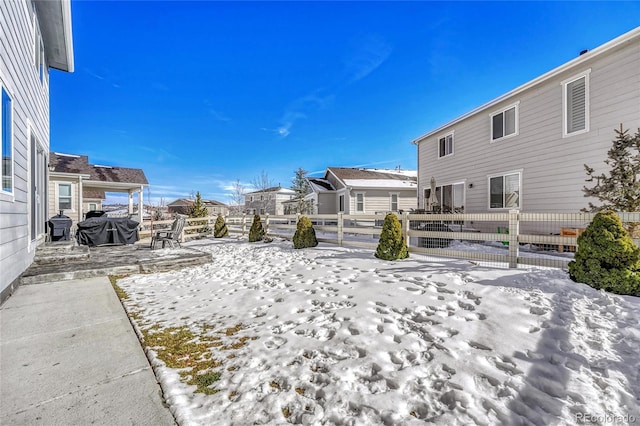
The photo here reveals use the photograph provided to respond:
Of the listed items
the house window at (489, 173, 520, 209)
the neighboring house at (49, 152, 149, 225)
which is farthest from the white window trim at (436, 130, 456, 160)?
the neighboring house at (49, 152, 149, 225)

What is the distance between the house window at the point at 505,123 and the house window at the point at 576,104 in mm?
1457

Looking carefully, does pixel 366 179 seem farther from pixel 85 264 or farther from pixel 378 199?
pixel 85 264

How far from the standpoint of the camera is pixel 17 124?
13.6ft

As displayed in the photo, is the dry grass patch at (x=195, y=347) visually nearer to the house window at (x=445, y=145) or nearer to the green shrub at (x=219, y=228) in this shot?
the green shrub at (x=219, y=228)

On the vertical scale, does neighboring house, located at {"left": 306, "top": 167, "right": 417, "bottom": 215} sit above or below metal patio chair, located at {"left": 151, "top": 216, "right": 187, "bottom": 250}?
above

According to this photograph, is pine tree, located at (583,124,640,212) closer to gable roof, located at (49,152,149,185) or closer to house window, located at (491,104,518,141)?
house window, located at (491,104,518,141)

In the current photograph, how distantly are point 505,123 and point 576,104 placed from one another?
6.90 feet

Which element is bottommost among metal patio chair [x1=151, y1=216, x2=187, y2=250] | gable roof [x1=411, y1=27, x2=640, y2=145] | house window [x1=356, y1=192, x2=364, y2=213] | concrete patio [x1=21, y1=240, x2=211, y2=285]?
concrete patio [x1=21, y1=240, x2=211, y2=285]

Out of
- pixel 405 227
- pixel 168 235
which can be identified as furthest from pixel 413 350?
pixel 168 235

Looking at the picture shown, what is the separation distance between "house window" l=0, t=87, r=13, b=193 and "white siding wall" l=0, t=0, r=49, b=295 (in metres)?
0.14

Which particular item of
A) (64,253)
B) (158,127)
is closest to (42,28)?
(64,253)

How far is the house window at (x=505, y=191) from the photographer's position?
9109 millimetres

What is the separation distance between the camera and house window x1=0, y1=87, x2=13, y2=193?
137 inches

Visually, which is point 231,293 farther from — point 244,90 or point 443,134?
point 244,90
